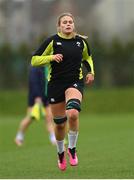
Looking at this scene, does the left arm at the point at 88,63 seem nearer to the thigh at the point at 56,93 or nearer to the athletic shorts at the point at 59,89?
the athletic shorts at the point at 59,89

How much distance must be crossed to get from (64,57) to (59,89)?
19.7 inches

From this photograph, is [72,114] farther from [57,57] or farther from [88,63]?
[88,63]

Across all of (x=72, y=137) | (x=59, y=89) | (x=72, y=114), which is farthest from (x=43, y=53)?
(x=72, y=137)

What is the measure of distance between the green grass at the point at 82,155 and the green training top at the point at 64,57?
4.82 feet

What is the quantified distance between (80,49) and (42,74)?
7246mm

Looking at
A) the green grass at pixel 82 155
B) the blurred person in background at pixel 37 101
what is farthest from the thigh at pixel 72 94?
the blurred person in background at pixel 37 101

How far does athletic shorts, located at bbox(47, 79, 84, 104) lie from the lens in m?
12.1

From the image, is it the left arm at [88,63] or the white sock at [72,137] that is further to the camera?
the left arm at [88,63]

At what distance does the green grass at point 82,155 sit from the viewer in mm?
11453

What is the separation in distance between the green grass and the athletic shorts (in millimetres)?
1100

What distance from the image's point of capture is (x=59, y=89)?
39.8 feet

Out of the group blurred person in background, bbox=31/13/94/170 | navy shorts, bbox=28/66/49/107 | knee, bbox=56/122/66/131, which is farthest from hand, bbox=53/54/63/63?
navy shorts, bbox=28/66/49/107

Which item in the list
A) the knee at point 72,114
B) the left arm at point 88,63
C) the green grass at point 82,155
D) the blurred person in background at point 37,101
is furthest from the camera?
the blurred person in background at point 37,101

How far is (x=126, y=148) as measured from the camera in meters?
16.2
